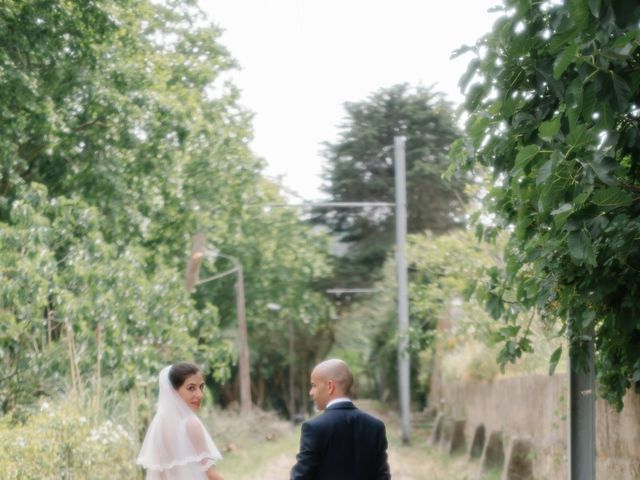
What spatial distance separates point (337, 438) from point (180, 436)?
6.75 ft

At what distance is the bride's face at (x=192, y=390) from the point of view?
891cm

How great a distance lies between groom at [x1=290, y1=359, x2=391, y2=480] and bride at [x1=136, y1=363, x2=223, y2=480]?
5.63ft

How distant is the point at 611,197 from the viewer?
588 cm

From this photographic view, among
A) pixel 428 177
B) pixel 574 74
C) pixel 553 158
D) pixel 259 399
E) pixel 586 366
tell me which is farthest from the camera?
pixel 259 399

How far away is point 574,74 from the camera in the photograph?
7.33 metres

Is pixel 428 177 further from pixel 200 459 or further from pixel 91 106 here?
pixel 200 459

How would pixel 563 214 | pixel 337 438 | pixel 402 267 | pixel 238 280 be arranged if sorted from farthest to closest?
pixel 238 280, pixel 402 267, pixel 337 438, pixel 563 214

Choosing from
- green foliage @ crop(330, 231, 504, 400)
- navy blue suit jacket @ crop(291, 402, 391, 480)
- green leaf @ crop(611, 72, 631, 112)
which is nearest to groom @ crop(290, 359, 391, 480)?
navy blue suit jacket @ crop(291, 402, 391, 480)

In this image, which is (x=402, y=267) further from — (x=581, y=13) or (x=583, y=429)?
(x=581, y=13)

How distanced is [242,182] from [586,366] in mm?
26179

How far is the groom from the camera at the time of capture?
7234 mm

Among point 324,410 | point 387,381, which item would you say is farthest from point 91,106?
point 387,381

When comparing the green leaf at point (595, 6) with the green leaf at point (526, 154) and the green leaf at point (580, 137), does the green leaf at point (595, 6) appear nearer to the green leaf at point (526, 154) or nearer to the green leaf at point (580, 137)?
the green leaf at point (580, 137)

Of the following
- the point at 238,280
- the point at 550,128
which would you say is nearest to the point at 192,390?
the point at 550,128
